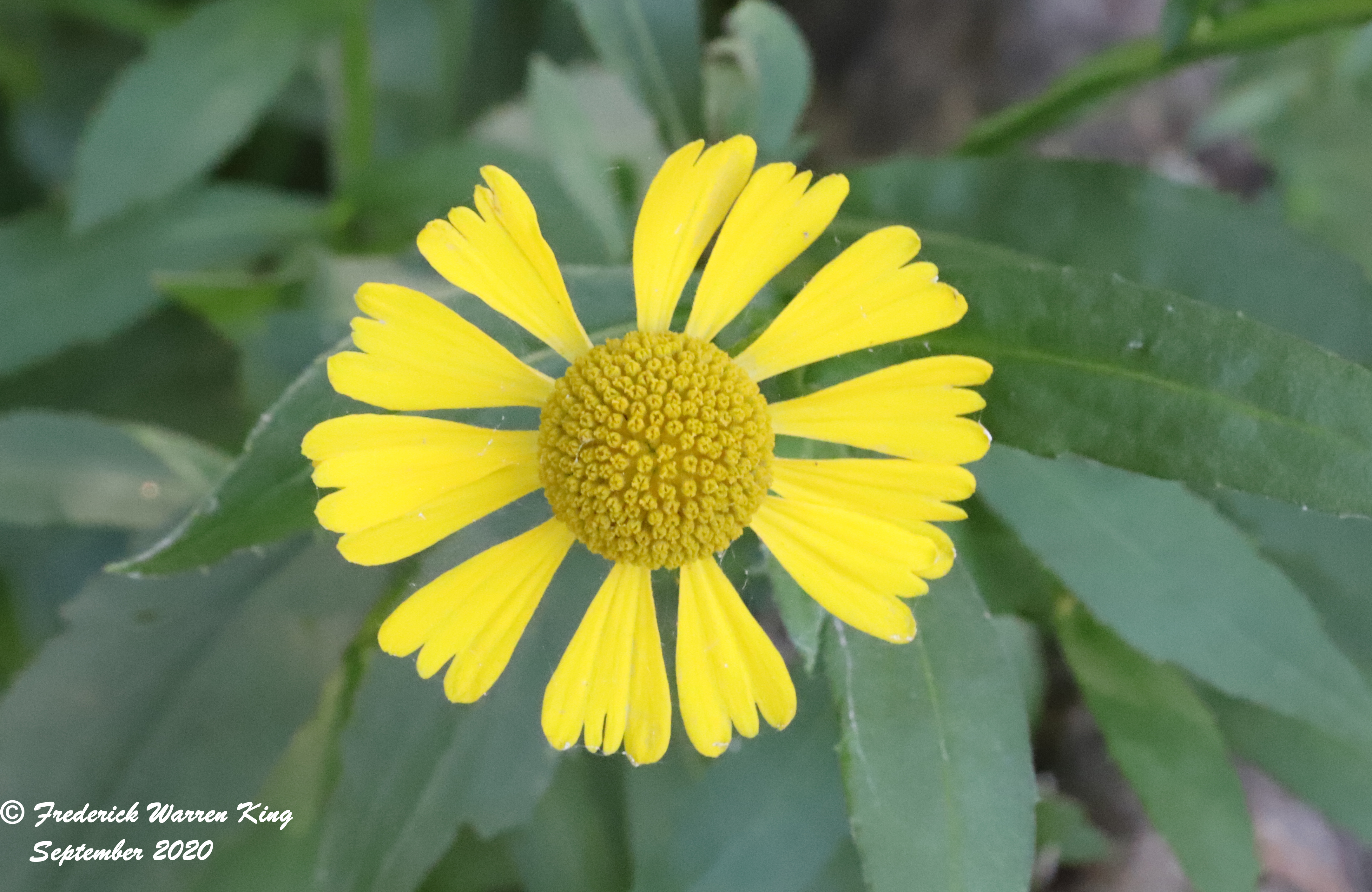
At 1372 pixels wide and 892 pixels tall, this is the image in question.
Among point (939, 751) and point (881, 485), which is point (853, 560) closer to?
point (881, 485)

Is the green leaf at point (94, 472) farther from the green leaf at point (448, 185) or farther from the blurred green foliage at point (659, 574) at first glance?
the green leaf at point (448, 185)

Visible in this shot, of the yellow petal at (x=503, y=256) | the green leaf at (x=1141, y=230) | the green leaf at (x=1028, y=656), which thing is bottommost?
the green leaf at (x=1028, y=656)

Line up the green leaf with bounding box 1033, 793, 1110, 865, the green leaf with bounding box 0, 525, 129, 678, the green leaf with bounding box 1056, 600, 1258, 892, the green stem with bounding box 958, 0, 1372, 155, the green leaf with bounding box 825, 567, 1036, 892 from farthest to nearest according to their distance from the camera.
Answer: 1. the green leaf with bounding box 0, 525, 129, 678
2. the green leaf with bounding box 1033, 793, 1110, 865
3. the green leaf with bounding box 1056, 600, 1258, 892
4. the green stem with bounding box 958, 0, 1372, 155
5. the green leaf with bounding box 825, 567, 1036, 892

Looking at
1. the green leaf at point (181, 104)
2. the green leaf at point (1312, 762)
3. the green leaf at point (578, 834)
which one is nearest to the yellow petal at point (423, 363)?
the green leaf at point (578, 834)

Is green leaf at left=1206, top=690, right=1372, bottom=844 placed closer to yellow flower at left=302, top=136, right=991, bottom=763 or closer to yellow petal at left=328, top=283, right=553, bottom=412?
yellow flower at left=302, top=136, right=991, bottom=763

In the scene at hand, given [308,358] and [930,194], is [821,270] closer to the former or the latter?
[930,194]

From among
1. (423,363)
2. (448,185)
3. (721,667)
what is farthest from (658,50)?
A: (721,667)

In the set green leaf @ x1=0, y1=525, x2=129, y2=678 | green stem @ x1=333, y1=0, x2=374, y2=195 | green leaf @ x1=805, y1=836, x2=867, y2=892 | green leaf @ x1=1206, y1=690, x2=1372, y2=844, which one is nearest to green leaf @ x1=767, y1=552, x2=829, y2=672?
green leaf @ x1=805, y1=836, x2=867, y2=892
